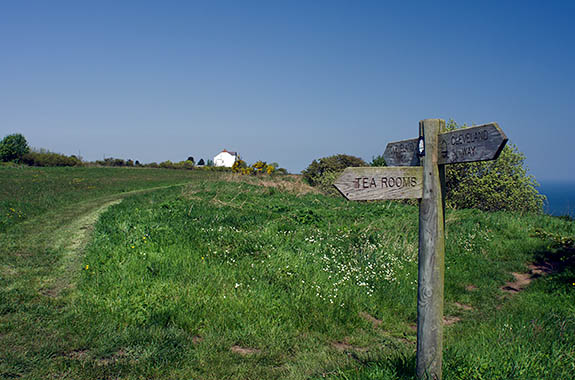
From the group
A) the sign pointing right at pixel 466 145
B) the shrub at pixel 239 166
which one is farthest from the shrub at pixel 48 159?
the sign pointing right at pixel 466 145

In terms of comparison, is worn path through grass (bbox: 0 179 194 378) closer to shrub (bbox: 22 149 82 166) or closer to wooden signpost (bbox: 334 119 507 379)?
wooden signpost (bbox: 334 119 507 379)

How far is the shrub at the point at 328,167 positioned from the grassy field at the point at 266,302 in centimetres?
1794

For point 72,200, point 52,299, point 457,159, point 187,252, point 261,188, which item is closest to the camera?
point 457,159

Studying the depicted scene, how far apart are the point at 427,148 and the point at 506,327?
10.0 feet

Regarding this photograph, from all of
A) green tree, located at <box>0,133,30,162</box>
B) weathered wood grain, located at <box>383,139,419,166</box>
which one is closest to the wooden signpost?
weathered wood grain, located at <box>383,139,419,166</box>

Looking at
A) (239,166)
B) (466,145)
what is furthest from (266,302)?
(239,166)

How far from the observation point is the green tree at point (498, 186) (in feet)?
71.1

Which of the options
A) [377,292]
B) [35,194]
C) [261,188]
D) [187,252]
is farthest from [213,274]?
[35,194]

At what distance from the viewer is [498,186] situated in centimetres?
2170

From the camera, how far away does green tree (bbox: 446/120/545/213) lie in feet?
71.1

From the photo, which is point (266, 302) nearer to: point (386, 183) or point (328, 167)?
point (386, 183)

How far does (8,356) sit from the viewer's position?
180 inches

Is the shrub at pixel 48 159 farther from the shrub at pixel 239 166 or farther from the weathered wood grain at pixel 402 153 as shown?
the weathered wood grain at pixel 402 153

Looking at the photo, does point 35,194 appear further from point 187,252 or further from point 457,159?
point 457,159
